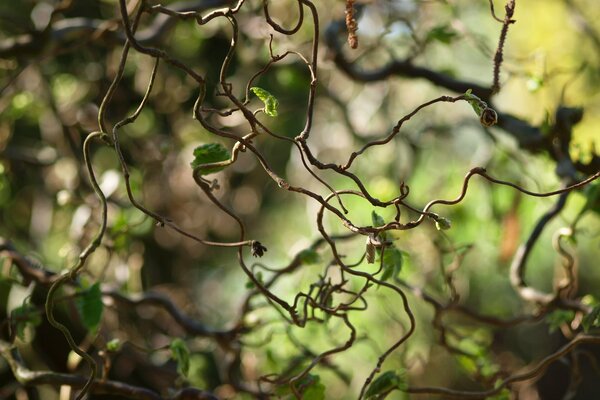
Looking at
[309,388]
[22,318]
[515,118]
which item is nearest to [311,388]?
[309,388]

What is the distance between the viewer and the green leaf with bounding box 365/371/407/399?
0.94m

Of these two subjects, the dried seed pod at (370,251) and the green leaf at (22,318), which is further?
the green leaf at (22,318)

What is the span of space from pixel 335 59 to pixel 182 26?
698 millimetres

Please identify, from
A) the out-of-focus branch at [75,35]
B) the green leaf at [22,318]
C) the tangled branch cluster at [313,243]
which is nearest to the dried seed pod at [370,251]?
the tangled branch cluster at [313,243]

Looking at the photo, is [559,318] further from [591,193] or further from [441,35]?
[441,35]

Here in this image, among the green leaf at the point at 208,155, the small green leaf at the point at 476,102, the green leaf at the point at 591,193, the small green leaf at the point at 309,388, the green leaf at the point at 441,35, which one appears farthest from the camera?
the green leaf at the point at 441,35

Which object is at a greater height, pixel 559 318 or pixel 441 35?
pixel 441 35

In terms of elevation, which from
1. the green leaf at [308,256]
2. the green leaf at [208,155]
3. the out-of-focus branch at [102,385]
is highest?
the green leaf at [208,155]

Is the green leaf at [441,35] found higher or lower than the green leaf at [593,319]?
higher

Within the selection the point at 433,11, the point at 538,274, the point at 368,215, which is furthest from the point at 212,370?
the point at 538,274

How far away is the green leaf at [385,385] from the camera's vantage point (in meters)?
0.94

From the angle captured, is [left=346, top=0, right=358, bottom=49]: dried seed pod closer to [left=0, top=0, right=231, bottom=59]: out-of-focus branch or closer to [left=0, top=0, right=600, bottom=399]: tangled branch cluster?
[left=0, top=0, right=600, bottom=399]: tangled branch cluster

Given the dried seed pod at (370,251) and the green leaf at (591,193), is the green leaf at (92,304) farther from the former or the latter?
the green leaf at (591,193)

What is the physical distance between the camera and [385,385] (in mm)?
946
